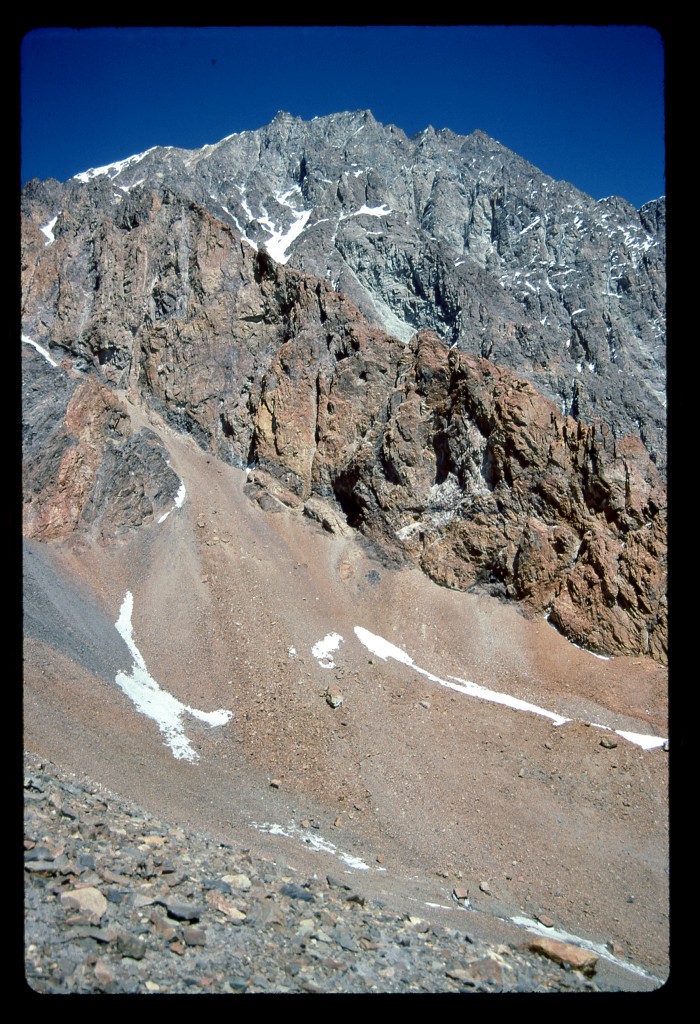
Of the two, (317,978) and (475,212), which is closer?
(317,978)

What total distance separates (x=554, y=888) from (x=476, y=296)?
67.6 meters

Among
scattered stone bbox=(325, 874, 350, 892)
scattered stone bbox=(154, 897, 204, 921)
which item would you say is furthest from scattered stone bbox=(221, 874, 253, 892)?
scattered stone bbox=(325, 874, 350, 892)

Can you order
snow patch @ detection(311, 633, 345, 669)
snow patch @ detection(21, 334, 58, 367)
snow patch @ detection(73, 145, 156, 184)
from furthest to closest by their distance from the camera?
1. snow patch @ detection(73, 145, 156, 184)
2. snow patch @ detection(21, 334, 58, 367)
3. snow patch @ detection(311, 633, 345, 669)

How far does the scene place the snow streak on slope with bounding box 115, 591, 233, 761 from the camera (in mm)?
18552

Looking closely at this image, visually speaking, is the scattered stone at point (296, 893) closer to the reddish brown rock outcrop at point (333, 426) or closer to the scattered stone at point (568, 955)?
the scattered stone at point (568, 955)

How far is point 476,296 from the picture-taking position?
71.9 metres

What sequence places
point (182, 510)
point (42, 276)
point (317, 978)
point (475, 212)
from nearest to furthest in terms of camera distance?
point (317, 978) < point (182, 510) < point (42, 276) < point (475, 212)

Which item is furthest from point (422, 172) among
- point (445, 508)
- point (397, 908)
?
point (397, 908)

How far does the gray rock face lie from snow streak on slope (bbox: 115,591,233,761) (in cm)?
2904

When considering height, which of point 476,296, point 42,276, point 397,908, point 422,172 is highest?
point 422,172

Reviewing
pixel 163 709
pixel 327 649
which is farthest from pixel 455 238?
pixel 163 709

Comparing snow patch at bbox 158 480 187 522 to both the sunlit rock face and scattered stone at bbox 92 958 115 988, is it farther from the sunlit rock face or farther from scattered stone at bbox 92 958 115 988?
scattered stone at bbox 92 958 115 988

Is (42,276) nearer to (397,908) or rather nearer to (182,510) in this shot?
(182,510)

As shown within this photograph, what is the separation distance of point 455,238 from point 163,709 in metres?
91.5
